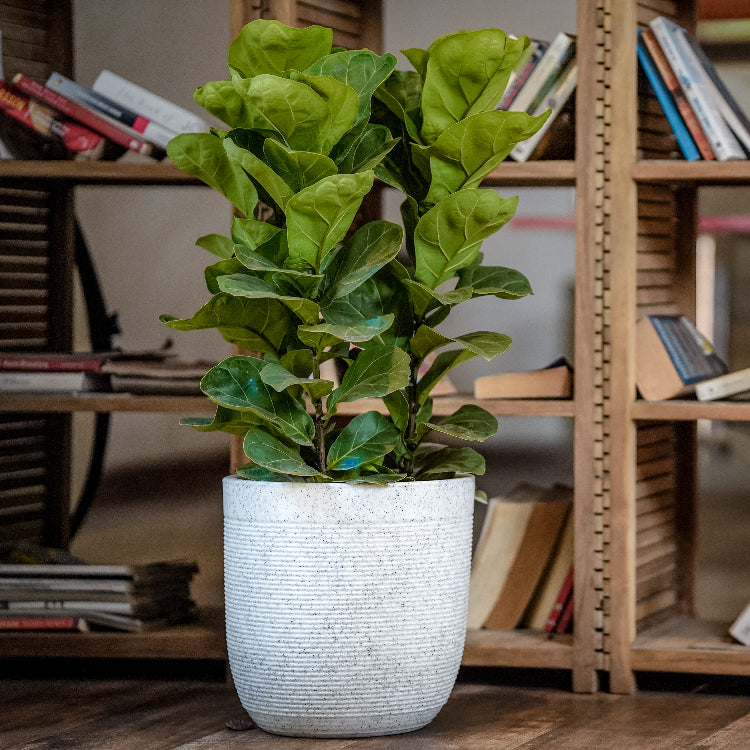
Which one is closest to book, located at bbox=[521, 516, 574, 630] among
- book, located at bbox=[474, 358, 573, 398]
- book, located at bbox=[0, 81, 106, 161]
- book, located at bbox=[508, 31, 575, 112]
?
book, located at bbox=[474, 358, 573, 398]

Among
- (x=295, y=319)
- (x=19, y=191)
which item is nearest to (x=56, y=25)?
(x=19, y=191)

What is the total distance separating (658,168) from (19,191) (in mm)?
1305

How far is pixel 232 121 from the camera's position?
172cm

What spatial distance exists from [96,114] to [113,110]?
0.03m

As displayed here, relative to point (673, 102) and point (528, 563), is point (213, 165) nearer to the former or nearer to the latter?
point (673, 102)

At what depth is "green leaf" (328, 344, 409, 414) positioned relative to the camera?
1670mm

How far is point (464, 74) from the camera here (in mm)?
1678

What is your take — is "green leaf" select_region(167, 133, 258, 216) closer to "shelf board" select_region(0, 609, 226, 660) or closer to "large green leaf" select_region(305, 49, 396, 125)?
"large green leaf" select_region(305, 49, 396, 125)

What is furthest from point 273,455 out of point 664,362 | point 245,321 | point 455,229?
point 664,362

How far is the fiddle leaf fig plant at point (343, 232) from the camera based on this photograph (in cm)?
164

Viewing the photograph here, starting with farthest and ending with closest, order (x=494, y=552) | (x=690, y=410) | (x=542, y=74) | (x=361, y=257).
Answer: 1. (x=494, y=552)
2. (x=542, y=74)
3. (x=690, y=410)
4. (x=361, y=257)

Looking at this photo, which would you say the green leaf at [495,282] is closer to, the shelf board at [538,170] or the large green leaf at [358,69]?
the shelf board at [538,170]

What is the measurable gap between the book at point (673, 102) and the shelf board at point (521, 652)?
2.91 feet

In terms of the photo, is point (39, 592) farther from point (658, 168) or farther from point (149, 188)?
point (658, 168)
